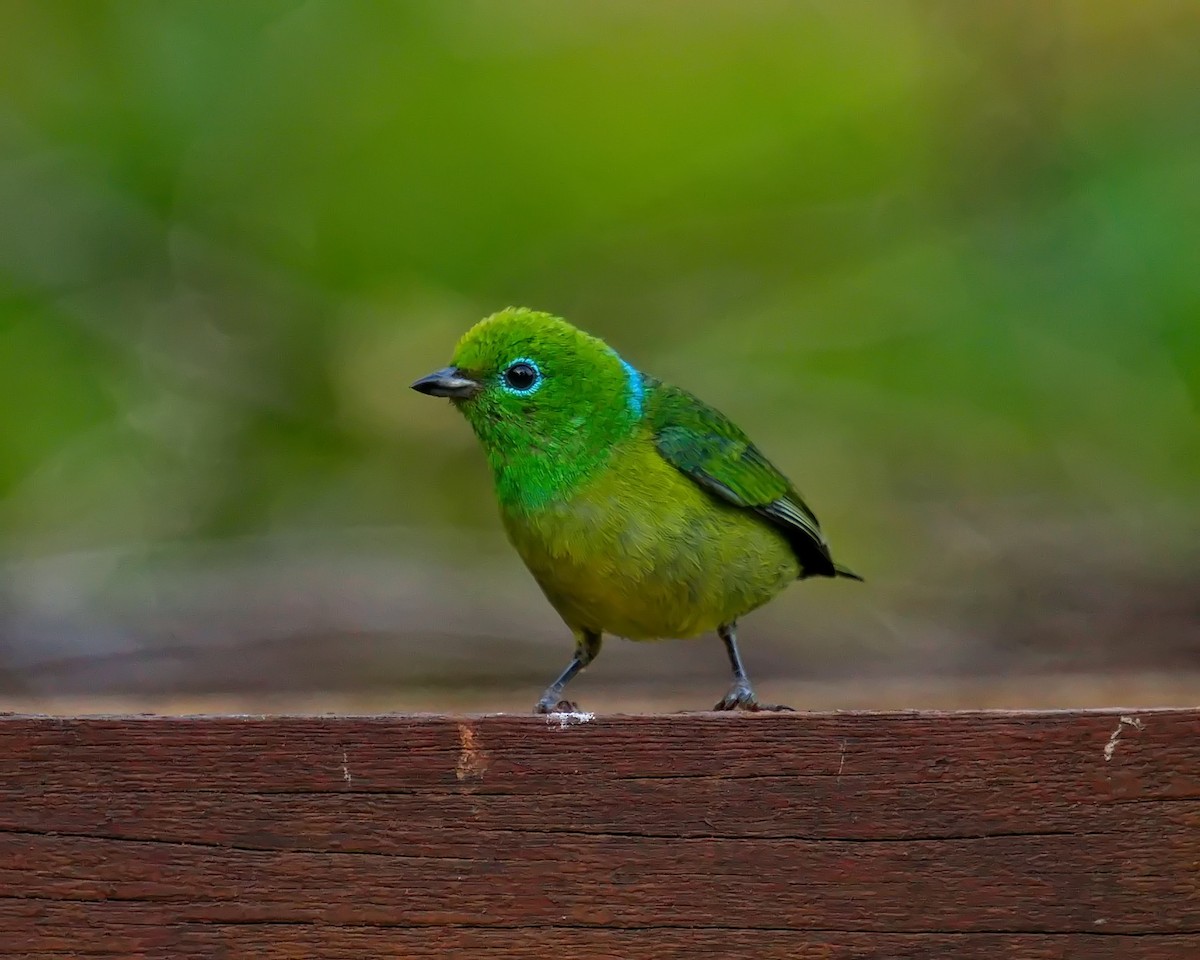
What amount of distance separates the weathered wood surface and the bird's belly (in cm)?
101

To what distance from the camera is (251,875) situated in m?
2.31

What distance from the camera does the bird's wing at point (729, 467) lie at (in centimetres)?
369

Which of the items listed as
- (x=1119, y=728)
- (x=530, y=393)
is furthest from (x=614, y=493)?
(x=1119, y=728)

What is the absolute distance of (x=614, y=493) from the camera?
3451mm

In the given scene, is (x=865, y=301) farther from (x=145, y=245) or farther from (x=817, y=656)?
(x=145, y=245)

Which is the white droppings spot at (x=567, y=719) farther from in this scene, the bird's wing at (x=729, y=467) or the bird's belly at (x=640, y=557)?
the bird's wing at (x=729, y=467)

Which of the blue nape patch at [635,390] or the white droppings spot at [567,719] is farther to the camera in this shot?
the blue nape patch at [635,390]

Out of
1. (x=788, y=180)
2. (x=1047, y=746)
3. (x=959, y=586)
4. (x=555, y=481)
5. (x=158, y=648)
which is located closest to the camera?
(x=1047, y=746)

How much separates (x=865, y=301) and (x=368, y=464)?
2.14 m

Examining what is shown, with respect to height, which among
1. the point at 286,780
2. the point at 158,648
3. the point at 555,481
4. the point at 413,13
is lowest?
the point at 286,780

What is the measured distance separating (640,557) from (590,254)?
3.07m

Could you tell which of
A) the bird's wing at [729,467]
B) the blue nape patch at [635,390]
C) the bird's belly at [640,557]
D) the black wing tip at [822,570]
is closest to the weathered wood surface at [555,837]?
the bird's belly at [640,557]

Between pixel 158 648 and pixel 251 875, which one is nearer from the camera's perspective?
pixel 251 875

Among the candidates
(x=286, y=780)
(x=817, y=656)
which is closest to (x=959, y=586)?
(x=817, y=656)
